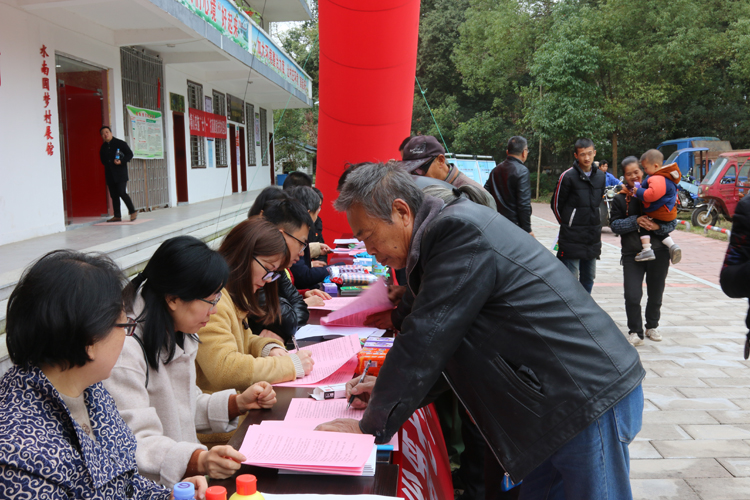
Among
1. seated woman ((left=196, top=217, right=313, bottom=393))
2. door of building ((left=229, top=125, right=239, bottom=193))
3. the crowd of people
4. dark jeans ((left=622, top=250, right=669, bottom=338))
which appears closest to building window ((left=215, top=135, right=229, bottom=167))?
door of building ((left=229, top=125, right=239, bottom=193))

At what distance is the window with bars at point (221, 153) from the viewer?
15.1 metres

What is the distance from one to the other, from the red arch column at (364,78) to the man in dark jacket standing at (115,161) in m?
4.20

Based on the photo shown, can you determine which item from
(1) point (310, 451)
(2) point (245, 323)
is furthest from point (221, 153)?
(1) point (310, 451)

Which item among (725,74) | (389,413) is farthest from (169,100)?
(725,74)

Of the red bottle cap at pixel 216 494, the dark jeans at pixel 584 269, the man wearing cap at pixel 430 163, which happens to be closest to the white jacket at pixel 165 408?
the red bottle cap at pixel 216 494

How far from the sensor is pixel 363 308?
2770 mm

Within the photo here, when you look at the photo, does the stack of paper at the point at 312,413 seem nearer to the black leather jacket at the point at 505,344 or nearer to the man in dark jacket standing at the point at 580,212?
the black leather jacket at the point at 505,344

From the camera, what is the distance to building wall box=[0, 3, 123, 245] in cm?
670

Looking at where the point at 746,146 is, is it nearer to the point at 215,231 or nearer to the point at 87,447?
the point at 215,231

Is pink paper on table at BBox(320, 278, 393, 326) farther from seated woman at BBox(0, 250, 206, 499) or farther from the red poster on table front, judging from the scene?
seated woman at BBox(0, 250, 206, 499)

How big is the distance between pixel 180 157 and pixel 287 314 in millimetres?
10745

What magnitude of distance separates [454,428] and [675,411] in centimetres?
168

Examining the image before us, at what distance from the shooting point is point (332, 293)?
370cm

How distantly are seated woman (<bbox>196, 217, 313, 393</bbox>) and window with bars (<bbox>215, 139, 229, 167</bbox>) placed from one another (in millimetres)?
13237
